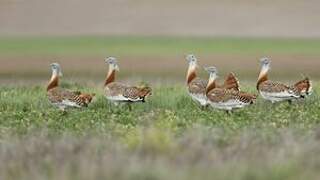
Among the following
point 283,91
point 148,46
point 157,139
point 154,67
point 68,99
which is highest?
point 157,139

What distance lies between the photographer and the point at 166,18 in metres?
65.9

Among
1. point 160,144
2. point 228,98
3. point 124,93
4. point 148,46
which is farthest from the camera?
point 148,46

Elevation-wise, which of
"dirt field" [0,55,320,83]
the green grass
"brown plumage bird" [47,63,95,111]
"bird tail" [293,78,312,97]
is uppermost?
"bird tail" [293,78,312,97]

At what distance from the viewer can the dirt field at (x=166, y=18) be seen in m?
62.3

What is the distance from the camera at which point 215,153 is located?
1158 cm

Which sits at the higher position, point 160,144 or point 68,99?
point 160,144

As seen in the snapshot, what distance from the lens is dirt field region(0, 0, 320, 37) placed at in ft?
205

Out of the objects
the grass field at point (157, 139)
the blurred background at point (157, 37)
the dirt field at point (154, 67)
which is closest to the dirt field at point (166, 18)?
the blurred background at point (157, 37)

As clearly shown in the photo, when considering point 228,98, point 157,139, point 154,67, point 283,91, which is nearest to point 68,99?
point 228,98

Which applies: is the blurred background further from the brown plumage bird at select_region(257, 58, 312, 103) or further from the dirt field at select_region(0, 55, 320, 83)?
the brown plumage bird at select_region(257, 58, 312, 103)

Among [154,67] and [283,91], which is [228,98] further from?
[154,67]

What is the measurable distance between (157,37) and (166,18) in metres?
5.39

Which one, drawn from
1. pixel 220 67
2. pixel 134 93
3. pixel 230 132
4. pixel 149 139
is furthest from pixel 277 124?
pixel 220 67

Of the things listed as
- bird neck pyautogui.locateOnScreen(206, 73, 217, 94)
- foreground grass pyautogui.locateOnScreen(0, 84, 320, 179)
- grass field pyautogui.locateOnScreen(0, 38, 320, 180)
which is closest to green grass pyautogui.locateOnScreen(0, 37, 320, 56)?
grass field pyautogui.locateOnScreen(0, 38, 320, 180)
